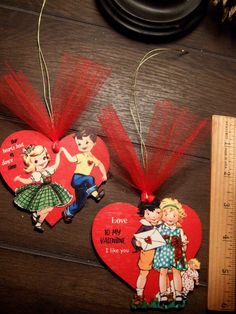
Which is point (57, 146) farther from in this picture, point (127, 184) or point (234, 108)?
point (234, 108)

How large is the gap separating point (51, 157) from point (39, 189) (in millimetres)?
73

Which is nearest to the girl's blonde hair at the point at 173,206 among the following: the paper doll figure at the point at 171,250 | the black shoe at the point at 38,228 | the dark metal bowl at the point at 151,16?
the paper doll figure at the point at 171,250

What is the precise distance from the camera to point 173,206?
0.86 m

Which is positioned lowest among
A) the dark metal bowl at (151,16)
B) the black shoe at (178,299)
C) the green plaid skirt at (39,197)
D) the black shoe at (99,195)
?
the black shoe at (178,299)

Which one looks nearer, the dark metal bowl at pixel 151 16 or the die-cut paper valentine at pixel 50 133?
the die-cut paper valentine at pixel 50 133

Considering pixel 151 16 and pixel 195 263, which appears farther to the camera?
pixel 151 16

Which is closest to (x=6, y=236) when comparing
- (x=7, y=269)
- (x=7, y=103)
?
(x=7, y=269)

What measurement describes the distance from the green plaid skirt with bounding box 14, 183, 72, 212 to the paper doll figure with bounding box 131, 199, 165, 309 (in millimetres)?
165

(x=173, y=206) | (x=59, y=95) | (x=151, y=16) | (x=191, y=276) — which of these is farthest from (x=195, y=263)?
(x=151, y=16)

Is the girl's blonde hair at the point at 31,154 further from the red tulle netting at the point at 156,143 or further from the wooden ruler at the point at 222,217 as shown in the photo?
the wooden ruler at the point at 222,217

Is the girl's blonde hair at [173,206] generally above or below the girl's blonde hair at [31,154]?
below

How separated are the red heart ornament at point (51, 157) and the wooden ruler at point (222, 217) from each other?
27cm

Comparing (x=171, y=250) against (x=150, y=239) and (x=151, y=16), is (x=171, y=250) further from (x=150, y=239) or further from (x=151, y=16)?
(x=151, y=16)

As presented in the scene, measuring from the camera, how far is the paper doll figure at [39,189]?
2.64ft
